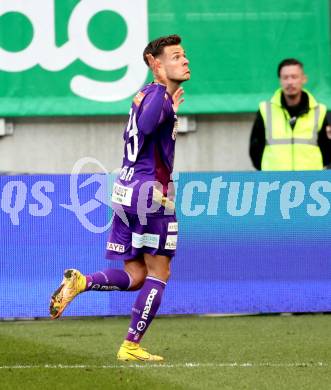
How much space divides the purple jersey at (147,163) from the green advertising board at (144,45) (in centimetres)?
528

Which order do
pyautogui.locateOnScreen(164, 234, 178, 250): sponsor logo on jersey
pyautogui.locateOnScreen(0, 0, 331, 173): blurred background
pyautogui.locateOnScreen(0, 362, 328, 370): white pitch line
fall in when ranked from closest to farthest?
pyautogui.locateOnScreen(0, 362, 328, 370): white pitch line → pyautogui.locateOnScreen(164, 234, 178, 250): sponsor logo on jersey → pyautogui.locateOnScreen(0, 0, 331, 173): blurred background

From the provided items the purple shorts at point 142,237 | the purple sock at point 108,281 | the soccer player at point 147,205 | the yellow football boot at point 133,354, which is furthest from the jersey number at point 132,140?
the yellow football boot at point 133,354

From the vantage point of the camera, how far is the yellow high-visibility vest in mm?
10977

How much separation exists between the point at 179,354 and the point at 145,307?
64 cm

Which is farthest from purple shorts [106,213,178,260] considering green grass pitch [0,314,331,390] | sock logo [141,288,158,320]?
green grass pitch [0,314,331,390]

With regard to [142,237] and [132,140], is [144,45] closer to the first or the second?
[132,140]

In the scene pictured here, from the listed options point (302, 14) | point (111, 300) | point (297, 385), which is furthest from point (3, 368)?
point (302, 14)

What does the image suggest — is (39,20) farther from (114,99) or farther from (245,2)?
(245,2)

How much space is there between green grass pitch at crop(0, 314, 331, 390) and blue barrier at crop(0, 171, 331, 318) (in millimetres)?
177

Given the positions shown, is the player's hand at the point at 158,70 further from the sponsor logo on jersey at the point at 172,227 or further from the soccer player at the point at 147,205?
the sponsor logo on jersey at the point at 172,227

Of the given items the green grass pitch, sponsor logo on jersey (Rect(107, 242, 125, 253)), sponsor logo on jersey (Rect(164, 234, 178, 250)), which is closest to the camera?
the green grass pitch

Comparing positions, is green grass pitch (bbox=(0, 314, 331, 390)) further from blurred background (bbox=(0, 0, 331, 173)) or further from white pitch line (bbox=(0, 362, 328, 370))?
blurred background (bbox=(0, 0, 331, 173))

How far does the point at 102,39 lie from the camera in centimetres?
1291

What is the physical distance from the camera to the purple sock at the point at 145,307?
7.53 meters
